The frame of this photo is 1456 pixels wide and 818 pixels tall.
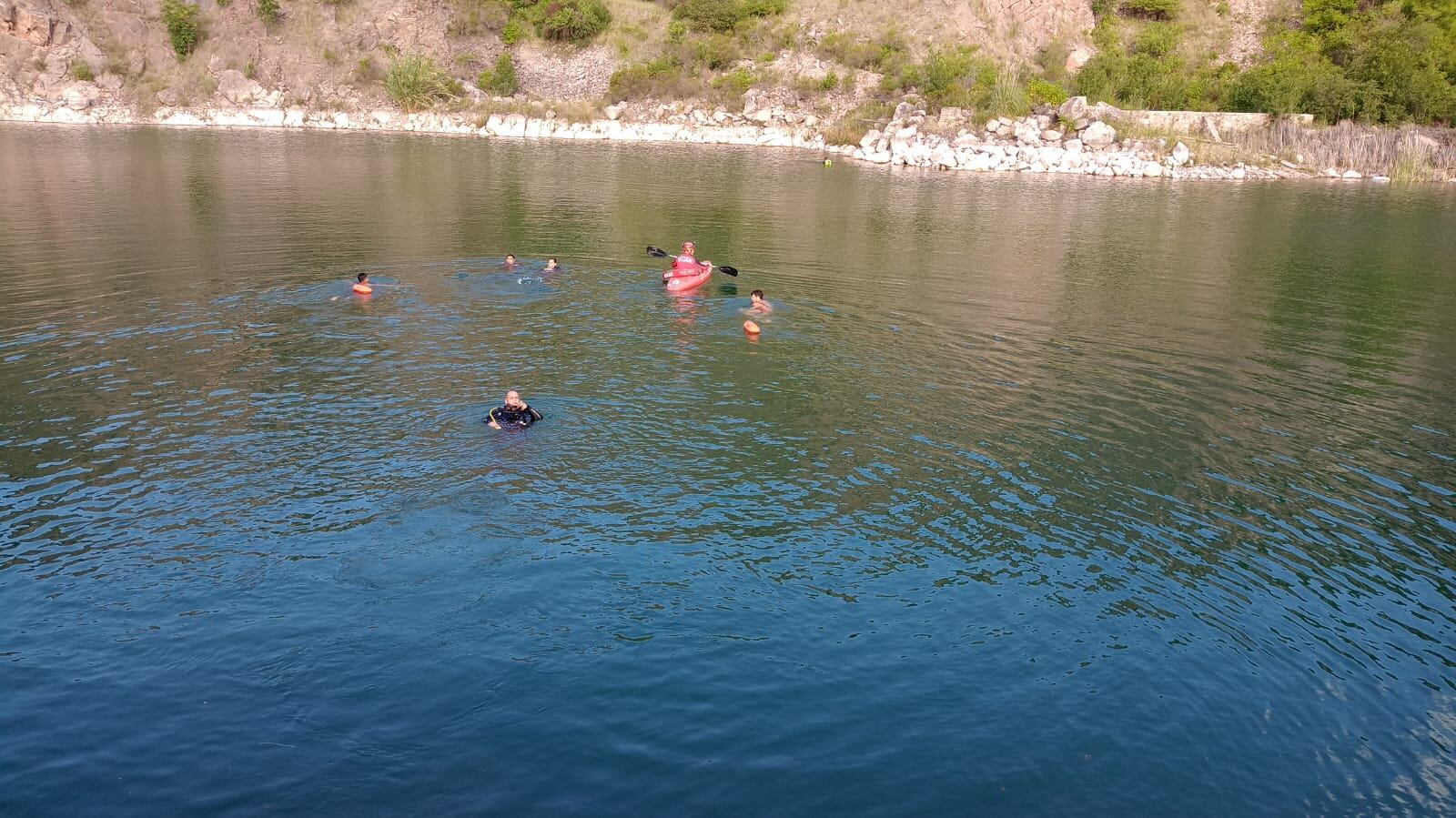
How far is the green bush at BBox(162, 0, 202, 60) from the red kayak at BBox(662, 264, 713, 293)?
300ft

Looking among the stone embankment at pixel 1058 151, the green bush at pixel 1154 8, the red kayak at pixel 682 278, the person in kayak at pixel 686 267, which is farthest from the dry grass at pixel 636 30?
the red kayak at pixel 682 278

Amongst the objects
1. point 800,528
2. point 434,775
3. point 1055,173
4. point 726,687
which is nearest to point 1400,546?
point 800,528

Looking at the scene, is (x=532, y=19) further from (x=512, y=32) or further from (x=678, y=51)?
(x=678, y=51)

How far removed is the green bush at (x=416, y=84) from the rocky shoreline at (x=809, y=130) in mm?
1793

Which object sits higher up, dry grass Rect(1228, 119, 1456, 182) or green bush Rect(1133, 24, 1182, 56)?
green bush Rect(1133, 24, 1182, 56)

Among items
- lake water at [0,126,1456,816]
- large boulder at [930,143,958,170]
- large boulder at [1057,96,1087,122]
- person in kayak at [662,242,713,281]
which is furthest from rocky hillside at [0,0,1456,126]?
lake water at [0,126,1456,816]

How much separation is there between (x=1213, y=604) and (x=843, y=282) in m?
21.5

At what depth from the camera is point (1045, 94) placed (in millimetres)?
84125

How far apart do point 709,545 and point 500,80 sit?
3775 inches

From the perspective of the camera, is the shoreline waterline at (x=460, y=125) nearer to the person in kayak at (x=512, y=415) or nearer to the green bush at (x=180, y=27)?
the green bush at (x=180, y=27)

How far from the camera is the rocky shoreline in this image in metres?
76.2

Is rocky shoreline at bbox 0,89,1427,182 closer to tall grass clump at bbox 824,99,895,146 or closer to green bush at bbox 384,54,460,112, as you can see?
tall grass clump at bbox 824,99,895,146

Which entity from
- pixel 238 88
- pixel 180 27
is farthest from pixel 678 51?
pixel 180 27

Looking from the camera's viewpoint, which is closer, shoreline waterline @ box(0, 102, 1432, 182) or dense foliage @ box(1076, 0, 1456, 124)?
dense foliage @ box(1076, 0, 1456, 124)
